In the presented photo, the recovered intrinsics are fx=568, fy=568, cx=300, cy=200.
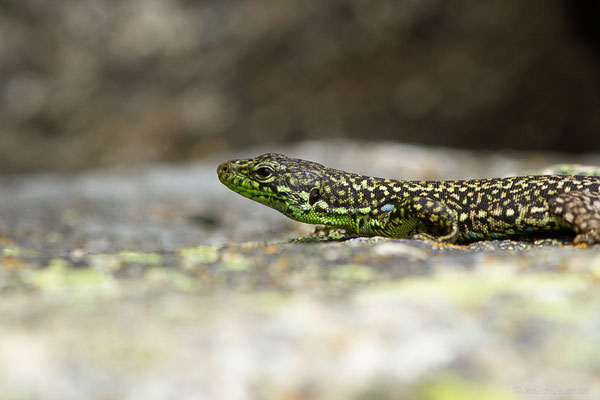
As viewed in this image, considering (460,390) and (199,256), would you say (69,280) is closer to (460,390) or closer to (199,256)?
(199,256)

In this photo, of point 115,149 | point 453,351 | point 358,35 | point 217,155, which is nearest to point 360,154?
point 358,35

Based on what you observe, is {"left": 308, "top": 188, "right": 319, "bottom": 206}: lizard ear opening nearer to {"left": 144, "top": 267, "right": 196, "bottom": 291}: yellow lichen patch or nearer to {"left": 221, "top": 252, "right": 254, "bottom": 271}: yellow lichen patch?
{"left": 221, "top": 252, "right": 254, "bottom": 271}: yellow lichen patch

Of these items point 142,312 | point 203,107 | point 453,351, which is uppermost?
point 203,107

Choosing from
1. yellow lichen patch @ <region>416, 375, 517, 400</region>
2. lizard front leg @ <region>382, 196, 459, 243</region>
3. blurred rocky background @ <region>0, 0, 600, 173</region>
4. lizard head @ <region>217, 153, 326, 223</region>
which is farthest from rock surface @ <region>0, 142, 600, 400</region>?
blurred rocky background @ <region>0, 0, 600, 173</region>

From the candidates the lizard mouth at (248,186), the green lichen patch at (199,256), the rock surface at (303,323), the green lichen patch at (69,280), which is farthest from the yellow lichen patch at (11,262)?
the lizard mouth at (248,186)

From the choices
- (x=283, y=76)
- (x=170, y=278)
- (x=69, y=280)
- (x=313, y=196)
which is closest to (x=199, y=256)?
(x=170, y=278)

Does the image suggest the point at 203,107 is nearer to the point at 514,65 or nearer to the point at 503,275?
the point at 514,65
